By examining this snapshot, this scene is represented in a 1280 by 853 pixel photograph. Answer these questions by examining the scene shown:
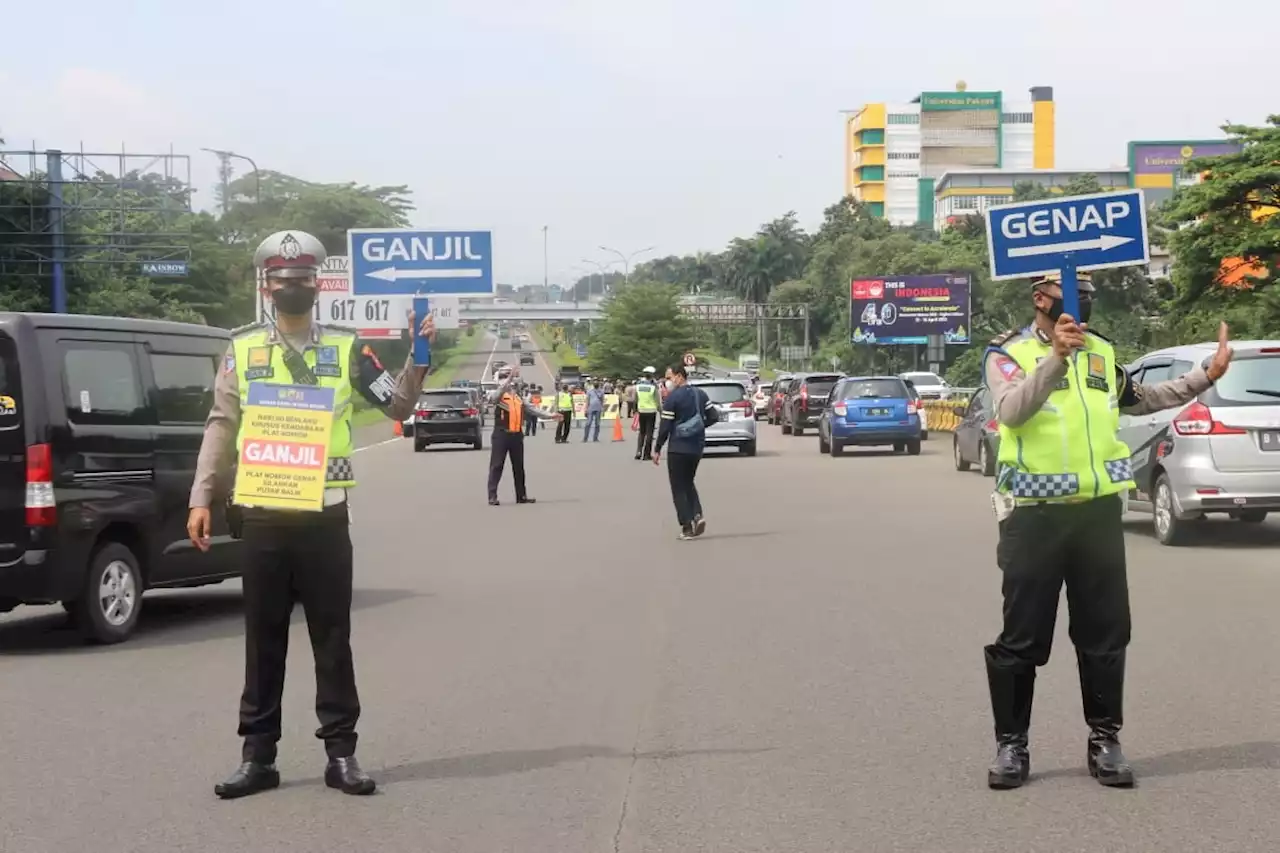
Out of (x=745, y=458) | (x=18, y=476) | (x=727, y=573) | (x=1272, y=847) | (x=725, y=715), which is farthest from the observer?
(x=745, y=458)

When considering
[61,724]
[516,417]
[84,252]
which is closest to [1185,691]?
[61,724]

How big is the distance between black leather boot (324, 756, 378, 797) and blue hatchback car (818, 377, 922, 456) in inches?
1099

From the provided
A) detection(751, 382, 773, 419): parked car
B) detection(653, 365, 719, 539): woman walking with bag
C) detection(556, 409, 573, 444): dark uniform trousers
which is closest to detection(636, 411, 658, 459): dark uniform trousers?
detection(556, 409, 573, 444): dark uniform trousers

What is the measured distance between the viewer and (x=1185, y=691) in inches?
328

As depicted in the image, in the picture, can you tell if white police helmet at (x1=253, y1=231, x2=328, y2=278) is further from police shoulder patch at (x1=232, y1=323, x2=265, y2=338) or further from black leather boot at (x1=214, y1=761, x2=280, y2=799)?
black leather boot at (x1=214, y1=761, x2=280, y2=799)

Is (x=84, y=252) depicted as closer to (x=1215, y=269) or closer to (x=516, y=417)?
(x=1215, y=269)

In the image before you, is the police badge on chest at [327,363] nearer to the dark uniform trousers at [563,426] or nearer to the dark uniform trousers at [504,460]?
the dark uniform trousers at [504,460]

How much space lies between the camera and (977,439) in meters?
27.2

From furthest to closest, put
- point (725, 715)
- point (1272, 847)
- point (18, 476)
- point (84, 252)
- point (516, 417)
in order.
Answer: point (84, 252) → point (516, 417) → point (18, 476) → point (725, 715) → point (1272, 847)

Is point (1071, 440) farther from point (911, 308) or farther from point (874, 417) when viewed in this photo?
point (911, 308)

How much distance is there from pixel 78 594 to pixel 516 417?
41.0ft

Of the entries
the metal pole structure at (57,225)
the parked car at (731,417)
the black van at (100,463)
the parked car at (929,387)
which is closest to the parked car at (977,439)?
the parked car at (731,417)

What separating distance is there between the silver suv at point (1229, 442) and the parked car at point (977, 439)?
376 inches

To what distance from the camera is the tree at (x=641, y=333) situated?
11394cm
